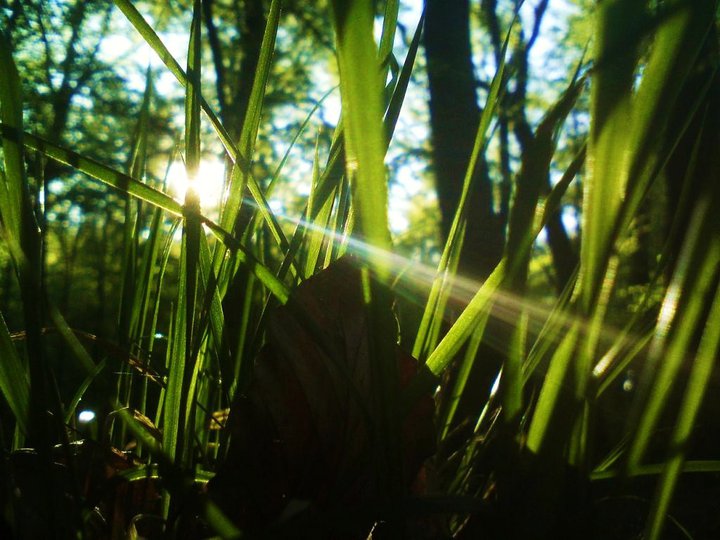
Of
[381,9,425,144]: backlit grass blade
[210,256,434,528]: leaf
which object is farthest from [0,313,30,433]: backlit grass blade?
[381,9,425,144]: backlit grass blade

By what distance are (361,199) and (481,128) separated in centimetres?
17

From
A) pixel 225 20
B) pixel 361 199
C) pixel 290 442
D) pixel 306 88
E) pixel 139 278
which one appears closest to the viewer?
pixel 361 199

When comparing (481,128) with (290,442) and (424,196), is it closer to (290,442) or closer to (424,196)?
(290,442)

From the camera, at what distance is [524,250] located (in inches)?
10.1

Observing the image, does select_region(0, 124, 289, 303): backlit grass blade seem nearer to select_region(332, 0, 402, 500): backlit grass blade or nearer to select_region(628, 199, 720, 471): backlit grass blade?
select_region(332, 0, 402, 500): backlit grass blade

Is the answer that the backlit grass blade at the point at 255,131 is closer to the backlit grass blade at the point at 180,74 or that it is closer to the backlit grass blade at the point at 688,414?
the backlit grass blade at the point at 180,74

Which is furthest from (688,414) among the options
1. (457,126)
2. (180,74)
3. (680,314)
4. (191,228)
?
(457,126)

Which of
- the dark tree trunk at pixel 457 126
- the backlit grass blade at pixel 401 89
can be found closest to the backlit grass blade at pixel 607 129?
the backlit grass blade at pixel 401 89

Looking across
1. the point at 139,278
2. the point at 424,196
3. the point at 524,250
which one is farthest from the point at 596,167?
the point at 424,196

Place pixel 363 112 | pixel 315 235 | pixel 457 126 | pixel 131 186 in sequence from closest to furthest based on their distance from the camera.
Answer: pixel 363 112
pixel 131 186
pixel 315 235
pixel 457 126

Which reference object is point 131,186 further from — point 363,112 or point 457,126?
point 457,126

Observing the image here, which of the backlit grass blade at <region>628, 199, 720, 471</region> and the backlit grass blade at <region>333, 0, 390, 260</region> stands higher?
the backlit grass blade at <region>333, 0, 390, 260</region>

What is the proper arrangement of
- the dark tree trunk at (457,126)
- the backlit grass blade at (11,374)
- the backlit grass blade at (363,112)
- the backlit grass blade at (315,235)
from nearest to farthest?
the backlit grass blade at (363,112), the backlit grass blade at (11,374), the backlit grass blade at (315,235), the dark tree trunk at (457,126)

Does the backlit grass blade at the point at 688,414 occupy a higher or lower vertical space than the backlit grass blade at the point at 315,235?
lower
